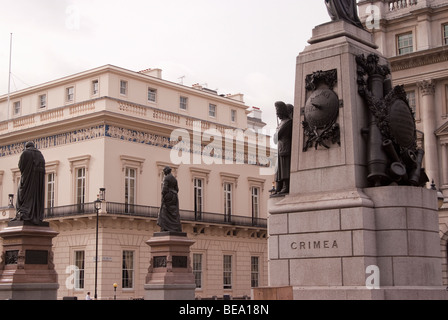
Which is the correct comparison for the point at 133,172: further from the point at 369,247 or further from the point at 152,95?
the point at 369,247

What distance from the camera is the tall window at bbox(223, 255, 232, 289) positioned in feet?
164

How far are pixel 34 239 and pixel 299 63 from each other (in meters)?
8.97

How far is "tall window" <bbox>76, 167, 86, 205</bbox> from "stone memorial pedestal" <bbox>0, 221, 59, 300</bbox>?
25.8 metres

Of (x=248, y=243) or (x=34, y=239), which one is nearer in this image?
(x=34, y=239)

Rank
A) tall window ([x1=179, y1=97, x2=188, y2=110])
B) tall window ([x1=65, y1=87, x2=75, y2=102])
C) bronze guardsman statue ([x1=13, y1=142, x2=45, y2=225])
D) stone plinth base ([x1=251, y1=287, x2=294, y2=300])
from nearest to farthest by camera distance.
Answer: stone plinth base ([x1=251, y1=287, x2=294, y2=300]) < bronze guardsman statue ([x1=13, y1=142, x2=45, y2=225]) < tall window ([x1=65, y1=87, x2=75, y2=102]) < tall window ([x1=179, y1=97, x2=188, y2=110])

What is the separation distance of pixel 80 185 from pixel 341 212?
3501cm

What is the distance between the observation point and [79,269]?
43719mm

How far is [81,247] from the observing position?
43.8 meters

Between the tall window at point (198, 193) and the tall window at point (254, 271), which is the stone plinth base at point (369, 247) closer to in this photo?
the tall window at point (198, 193)

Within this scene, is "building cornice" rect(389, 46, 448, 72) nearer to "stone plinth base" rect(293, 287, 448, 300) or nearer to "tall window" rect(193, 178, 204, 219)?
"tall window" rect(193, 178, 204, 219)

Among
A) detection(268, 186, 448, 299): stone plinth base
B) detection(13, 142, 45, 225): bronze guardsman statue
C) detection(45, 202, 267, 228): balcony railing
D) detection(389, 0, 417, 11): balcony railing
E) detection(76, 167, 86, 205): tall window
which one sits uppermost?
detection(389, 0, 417, 11): balcony railing

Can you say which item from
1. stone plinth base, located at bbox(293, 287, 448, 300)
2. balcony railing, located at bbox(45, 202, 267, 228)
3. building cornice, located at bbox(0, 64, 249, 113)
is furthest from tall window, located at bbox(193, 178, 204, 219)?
stone plinth base, located at bbox(293, 287, 448, 300)
